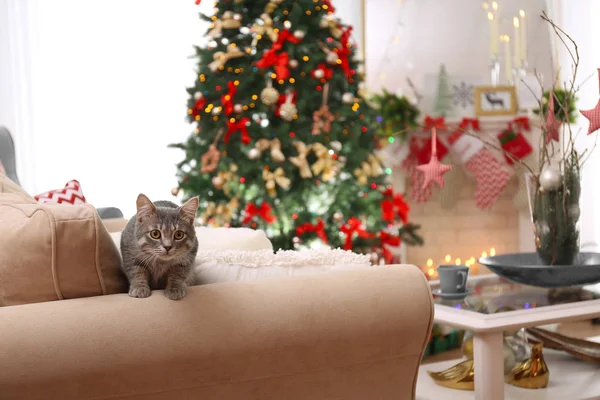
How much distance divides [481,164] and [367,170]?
136 cm

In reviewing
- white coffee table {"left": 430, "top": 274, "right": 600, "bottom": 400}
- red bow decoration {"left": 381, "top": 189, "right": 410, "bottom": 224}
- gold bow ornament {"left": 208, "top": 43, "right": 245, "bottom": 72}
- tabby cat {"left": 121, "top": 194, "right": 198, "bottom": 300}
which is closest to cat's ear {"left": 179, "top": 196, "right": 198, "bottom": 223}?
tabby cat {"left": 121, "top": 194, "right": 198, "bottom": 300}

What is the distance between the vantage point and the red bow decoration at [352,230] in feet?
12.8

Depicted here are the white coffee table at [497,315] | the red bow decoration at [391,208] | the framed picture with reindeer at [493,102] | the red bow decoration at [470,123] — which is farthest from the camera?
the framed picture with reindeer at [493,102]

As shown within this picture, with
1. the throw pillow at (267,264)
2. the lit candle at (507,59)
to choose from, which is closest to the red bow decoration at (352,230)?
the lit candle at (507,59)

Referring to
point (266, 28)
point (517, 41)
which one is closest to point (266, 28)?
point (266, 28)

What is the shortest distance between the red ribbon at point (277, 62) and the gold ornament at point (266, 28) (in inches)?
3.2

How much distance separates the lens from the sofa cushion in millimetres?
1301

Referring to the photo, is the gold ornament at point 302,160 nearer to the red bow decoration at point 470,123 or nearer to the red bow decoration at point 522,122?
the red bow decoration at point 470,123

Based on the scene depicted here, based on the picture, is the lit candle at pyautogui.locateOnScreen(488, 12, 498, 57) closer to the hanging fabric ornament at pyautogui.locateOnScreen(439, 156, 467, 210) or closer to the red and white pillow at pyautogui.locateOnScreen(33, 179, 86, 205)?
the hanging fabric ornament at pyautogui.locateOnScreen(439, 156, 467, 210)

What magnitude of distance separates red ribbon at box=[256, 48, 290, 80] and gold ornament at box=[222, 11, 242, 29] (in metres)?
0.25

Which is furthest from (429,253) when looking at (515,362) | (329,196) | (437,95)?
(515,362)

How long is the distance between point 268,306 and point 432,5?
4.18 metres

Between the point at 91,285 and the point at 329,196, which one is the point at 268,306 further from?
the point at 329,196

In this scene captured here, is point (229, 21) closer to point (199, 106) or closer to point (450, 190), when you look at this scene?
point (199, 106)
